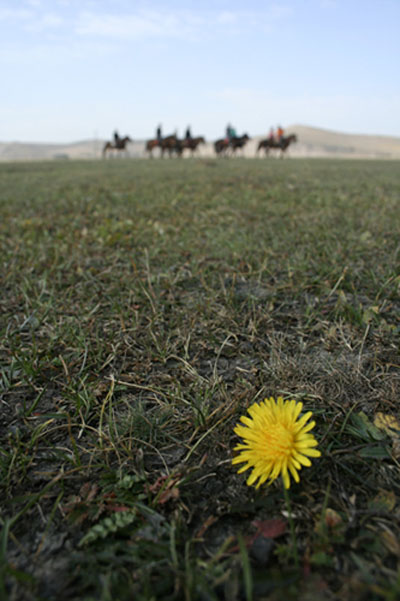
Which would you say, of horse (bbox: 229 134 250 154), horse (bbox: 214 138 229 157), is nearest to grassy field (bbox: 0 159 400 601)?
horse (bbox: 214 138 229 157)

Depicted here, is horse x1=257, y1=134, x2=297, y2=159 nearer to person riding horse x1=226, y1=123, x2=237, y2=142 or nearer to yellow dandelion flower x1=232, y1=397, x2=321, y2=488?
person riding horse x1=226, y1=123, x2=237, y2=142

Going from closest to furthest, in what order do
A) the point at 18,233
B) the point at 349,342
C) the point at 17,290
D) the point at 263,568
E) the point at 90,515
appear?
the point at 263,568 < the point at 90,515 < the point at 349,342 < the point at 17,290 < the point at 18,233

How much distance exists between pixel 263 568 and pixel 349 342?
0.96 meters

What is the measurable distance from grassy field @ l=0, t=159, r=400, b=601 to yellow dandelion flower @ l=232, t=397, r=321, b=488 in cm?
6

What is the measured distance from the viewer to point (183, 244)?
291 cm

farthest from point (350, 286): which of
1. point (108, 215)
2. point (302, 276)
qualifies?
point (108, 215)

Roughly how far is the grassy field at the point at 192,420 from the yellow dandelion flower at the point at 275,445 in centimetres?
6

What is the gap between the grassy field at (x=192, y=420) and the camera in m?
0.73

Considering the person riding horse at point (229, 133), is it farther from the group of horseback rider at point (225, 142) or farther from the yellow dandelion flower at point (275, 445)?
the yellow dandelion flower at point (275, 445)

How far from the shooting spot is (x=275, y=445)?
0.88 meters

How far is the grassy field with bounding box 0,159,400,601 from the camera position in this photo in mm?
729

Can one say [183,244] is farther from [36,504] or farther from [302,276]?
[36,504]

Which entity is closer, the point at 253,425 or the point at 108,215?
the point at 253,425

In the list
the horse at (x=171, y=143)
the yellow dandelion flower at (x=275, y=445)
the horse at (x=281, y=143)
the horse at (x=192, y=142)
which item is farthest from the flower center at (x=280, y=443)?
the horse at (x=192, y=142)
